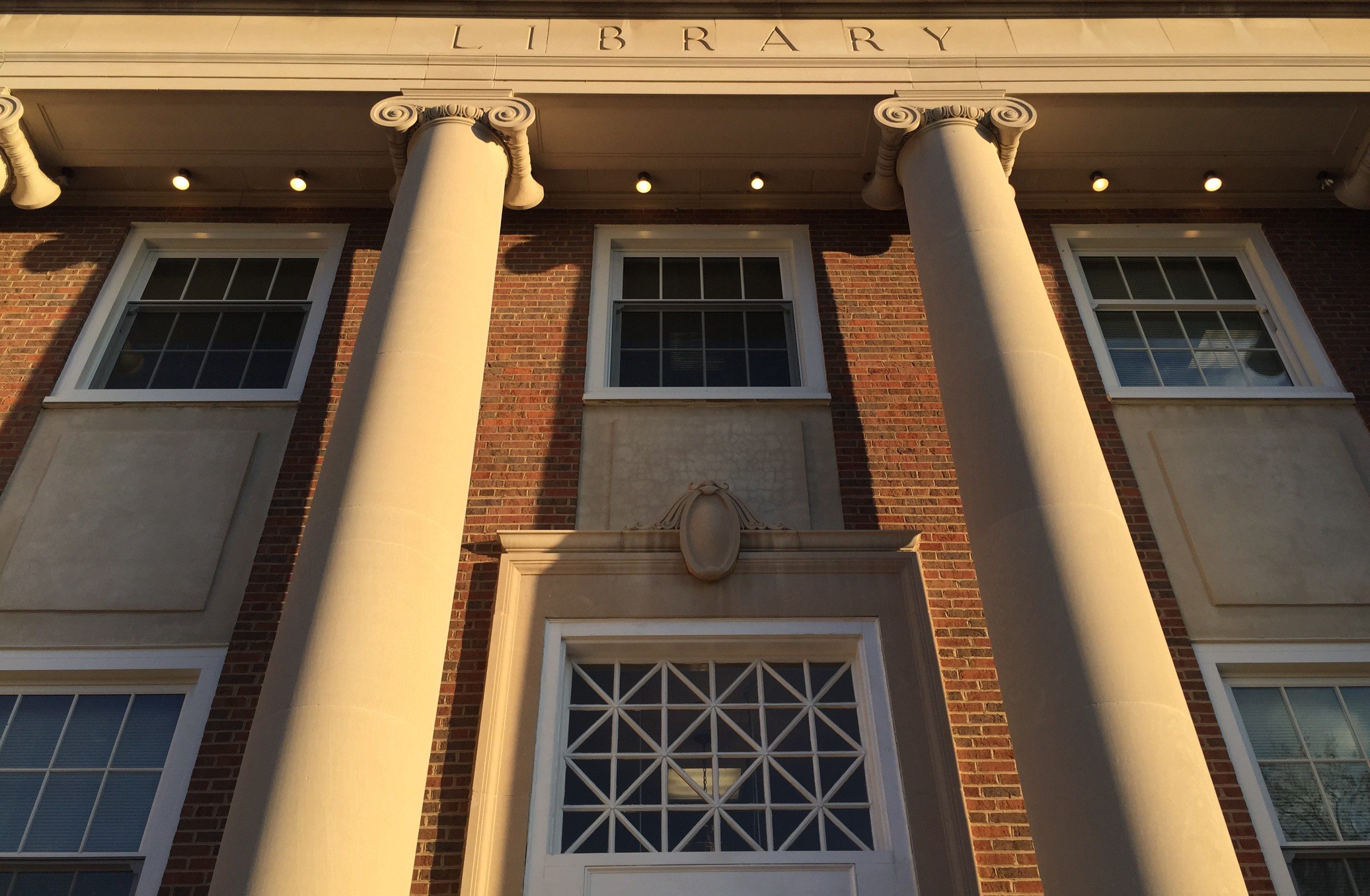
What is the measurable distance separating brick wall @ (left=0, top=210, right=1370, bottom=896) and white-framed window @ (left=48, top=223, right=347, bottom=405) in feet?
0.60

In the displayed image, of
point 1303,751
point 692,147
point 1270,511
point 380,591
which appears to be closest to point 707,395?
point 692,147

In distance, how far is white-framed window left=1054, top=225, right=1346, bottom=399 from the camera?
360 inches

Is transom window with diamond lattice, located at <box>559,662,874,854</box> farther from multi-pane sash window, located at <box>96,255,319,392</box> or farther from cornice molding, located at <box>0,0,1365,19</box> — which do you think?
cornice molding, located at <box>0,0,1365,19</box>

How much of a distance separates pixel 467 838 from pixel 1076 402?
467cm

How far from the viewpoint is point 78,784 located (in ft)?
22.5

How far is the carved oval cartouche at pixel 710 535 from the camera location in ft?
24.8

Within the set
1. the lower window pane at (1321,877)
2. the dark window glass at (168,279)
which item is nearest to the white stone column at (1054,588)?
the lower window pane at (1321,877)

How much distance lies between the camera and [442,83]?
9.05 metres

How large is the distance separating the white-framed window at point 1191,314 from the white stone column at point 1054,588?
2.22 meters

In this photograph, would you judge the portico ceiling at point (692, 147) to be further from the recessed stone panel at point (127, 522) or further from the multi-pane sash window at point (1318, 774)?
the multi-pane sash window at point (1318, 774)

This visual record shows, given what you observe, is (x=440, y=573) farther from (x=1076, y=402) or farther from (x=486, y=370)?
(x=1076, y=402)

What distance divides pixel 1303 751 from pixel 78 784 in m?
8.17

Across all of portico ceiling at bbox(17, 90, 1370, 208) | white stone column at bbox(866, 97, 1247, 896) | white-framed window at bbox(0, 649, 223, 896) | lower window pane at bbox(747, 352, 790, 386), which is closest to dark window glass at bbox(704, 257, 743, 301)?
portico ceiling at bbox(17, 90, 1370, 208)

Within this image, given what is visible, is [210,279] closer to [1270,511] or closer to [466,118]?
[466,118]
